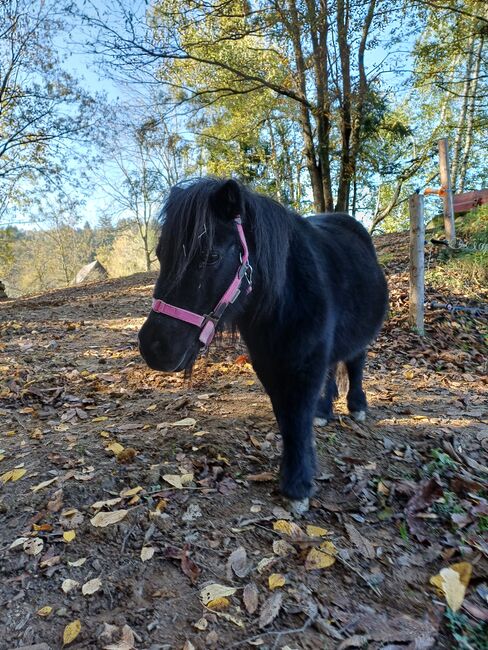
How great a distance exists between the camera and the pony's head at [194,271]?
1772 mm

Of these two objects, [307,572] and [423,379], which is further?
[423,379]

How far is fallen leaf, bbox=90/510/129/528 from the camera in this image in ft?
6.88

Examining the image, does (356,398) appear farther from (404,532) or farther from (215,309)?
(215,309)

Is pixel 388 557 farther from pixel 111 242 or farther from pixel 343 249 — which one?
pixel 111 242

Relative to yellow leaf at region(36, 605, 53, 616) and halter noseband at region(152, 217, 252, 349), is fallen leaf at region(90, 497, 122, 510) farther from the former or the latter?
halter noseband at region(152, 217, 252, 349)

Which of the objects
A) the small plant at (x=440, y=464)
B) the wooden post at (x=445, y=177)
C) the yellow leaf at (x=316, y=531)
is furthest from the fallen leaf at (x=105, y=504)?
the wooden post at (x=445, y=177)

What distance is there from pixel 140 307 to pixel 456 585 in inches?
285

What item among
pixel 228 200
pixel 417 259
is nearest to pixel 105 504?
pixel 228 200

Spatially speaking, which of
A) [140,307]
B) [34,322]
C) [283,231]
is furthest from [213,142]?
[283,231]

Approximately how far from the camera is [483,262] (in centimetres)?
721

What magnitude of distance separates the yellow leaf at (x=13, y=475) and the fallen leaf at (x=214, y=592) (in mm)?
1463

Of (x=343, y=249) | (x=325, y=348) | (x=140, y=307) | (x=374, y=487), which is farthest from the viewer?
(x=140, y=307)

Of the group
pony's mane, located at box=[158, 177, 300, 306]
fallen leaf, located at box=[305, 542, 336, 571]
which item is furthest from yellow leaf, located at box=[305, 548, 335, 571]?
pony's mane, located at box=[158, 177, 300, 306]

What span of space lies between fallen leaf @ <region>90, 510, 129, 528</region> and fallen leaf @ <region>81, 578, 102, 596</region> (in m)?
0.31
